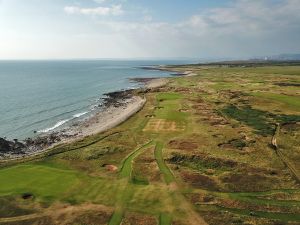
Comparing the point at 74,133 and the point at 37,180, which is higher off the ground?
the point at 37,180

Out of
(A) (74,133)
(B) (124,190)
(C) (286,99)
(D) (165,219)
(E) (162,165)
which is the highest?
(C) (286,99)

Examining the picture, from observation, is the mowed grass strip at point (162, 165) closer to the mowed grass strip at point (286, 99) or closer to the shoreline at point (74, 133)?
the shoreline at point (74, 133)

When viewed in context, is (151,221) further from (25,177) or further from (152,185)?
(25,177)

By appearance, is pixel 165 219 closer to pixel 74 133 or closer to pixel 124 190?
pixel 124 190

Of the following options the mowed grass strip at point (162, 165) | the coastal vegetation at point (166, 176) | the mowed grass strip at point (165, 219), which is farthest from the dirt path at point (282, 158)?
the mowed grass strip at point (165, 219)

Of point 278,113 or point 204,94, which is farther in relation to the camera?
point 204,94

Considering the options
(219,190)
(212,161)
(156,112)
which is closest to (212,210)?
(219,190)

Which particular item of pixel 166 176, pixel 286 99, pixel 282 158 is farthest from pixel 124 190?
pixel 286 99
